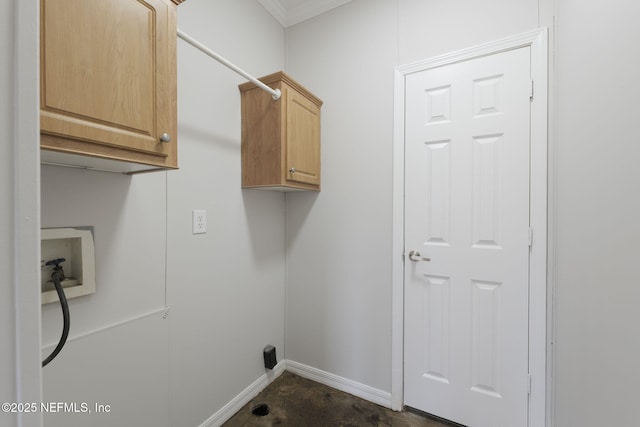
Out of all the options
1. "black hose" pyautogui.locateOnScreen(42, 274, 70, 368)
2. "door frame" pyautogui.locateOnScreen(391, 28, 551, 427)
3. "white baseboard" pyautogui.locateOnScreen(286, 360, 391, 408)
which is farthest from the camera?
"white baseboard" pyautogui.locateOnScreen(286, 360, 391, 408)

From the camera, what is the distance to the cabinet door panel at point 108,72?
2.32 ft

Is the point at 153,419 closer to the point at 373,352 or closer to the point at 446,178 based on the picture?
the point at 373,352

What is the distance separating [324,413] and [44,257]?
1.68m

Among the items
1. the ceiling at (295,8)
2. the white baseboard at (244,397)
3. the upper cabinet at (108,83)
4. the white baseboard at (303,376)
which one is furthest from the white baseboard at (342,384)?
the ceiling at (295,8)

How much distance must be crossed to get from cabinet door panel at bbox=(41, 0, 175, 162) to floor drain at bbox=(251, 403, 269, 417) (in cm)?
166

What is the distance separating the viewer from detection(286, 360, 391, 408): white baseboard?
1778 mm

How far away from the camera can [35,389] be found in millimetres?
377

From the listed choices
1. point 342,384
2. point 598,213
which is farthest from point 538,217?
point 342,384

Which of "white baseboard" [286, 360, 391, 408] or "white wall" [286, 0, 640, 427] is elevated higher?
"white wall" [286, 0, 640, 427]

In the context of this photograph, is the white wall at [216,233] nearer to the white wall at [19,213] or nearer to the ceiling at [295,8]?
the ceiling at [295,8]

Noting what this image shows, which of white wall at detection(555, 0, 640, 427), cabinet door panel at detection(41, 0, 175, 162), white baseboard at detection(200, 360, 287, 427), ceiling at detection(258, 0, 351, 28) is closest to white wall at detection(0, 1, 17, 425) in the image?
cabinet door panel at detection(41, 0, 175, 162)

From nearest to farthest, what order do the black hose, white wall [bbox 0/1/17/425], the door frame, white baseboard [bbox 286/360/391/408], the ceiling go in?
white wall [bbox 0/1/17/425], the black hose, the door frame, white baseboard [bbox 286/360/391/408], the ceiling

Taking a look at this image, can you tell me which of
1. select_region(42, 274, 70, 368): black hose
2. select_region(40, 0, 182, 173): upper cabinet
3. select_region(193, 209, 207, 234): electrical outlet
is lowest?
select_region(42, 274, 70, 368): black hose

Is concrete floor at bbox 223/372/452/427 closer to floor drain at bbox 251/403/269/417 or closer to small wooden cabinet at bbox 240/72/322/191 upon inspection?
floor drain at bbox 251/403/269/417
